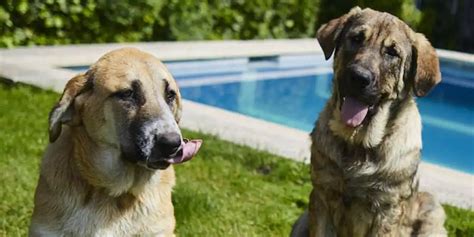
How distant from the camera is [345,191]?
4930mm

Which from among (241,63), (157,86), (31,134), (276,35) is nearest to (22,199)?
(31,134)

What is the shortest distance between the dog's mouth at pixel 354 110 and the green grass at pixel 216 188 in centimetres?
145

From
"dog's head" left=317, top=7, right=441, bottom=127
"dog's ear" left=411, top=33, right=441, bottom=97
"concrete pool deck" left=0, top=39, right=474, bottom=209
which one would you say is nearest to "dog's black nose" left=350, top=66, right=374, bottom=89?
"dog's head" left=317, top=7, right=441, bottom=127

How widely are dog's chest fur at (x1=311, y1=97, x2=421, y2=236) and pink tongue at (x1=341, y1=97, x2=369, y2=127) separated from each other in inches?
3.6

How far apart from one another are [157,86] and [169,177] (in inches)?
26.6

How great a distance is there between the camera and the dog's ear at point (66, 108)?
13.5 ft

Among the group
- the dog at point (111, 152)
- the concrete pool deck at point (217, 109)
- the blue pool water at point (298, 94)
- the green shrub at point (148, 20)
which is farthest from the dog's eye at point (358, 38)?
the green shrub at point (148, 20)

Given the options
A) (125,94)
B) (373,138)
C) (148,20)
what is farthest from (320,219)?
(148,20)

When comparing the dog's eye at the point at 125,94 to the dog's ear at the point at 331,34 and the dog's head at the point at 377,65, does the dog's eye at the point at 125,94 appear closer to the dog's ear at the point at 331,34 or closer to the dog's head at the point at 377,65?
the dog's head at the point at 377,65

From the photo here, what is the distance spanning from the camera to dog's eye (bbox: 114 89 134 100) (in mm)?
4055

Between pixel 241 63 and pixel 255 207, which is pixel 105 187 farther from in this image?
pixel 241 63

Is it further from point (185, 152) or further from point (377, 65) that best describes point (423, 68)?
point (185, 152)

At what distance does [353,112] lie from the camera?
4973mm

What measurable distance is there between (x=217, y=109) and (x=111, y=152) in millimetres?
5329
